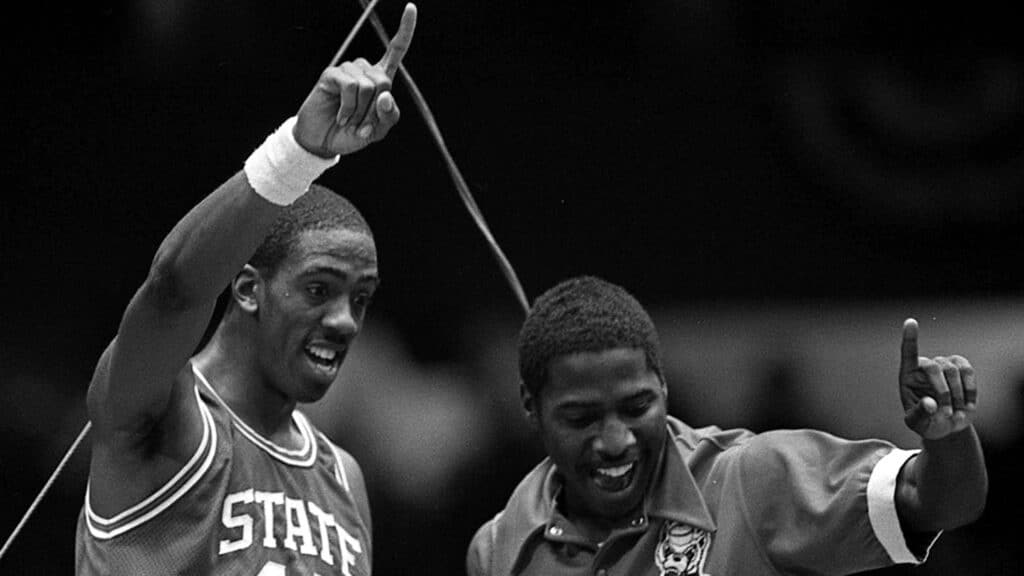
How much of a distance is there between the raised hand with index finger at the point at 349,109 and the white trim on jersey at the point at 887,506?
2.77 feet

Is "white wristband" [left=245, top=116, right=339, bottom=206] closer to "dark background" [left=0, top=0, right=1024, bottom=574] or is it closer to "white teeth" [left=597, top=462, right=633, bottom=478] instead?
"white teeth" [left=597, top=462, right=633, bottom=478]

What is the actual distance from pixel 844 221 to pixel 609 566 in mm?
1686

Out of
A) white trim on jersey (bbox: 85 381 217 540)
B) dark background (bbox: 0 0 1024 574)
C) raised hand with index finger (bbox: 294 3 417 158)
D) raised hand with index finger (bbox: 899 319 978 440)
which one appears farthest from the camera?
dark background (bbox: 0 0 1024 574)

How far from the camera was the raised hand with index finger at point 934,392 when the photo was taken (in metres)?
2.24

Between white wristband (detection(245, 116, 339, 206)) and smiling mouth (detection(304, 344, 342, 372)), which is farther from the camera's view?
smiling mouth (detection(304, 344, 342, 372))

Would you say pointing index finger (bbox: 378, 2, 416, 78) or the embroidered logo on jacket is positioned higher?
pointing index finger (bbox: 378, 2, 416, 78)

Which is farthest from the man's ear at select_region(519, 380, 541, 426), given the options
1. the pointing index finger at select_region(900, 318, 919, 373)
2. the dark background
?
the dark background

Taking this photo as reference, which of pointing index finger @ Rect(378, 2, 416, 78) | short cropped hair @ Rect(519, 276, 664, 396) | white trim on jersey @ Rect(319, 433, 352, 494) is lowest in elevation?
white trim on jersey @ Rect(319, 433, 352, 494)

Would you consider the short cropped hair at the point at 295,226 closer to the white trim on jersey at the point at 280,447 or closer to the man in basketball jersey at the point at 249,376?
the man in basketball jersey at the point at 249,376

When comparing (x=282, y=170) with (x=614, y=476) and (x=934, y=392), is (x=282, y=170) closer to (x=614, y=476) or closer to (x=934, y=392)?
(x=614, y=476)

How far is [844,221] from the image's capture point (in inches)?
160

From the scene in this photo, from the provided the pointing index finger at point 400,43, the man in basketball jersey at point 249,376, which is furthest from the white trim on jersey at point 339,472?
the pointing index finger at point 400,43

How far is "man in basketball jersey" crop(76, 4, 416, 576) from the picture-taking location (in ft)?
7.18

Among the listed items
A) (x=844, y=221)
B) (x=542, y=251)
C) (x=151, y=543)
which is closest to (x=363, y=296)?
(x=151, y=543)
